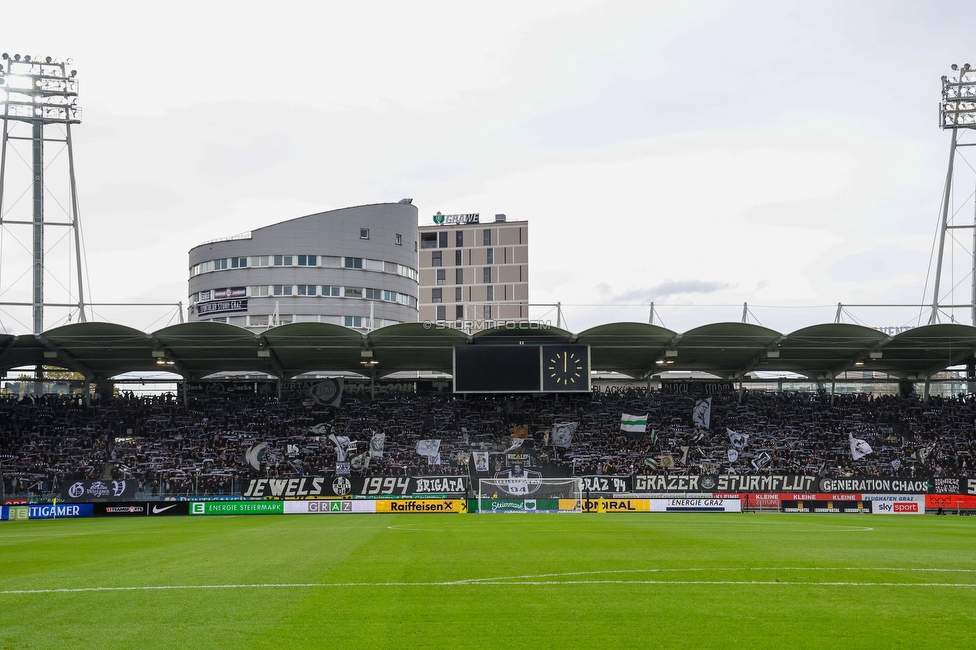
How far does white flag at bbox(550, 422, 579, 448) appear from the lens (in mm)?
55375

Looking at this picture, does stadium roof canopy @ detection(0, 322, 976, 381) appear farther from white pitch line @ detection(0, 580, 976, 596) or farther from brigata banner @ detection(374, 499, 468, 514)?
white pitch line @ detection(0, 580, 976, 596)

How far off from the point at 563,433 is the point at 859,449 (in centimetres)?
1854

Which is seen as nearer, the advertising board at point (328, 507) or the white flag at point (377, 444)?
the advertising board at point (328, 507)

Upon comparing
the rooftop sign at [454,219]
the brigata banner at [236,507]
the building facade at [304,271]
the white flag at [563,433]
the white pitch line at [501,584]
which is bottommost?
the brigata banner at [236,507]

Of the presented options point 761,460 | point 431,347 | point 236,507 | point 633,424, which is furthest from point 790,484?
point 236,507

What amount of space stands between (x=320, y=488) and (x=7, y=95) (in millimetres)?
33516

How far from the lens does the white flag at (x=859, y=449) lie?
53375 mm

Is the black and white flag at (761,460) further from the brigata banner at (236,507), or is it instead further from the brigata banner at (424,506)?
the brigata banner at (236,507)

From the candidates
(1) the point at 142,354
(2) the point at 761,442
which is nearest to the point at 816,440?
(2) the point at 761,442

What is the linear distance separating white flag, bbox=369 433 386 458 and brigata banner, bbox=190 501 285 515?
9.48m

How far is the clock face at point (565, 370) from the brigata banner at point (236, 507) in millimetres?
17384

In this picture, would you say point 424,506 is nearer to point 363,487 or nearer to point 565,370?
point 363,487

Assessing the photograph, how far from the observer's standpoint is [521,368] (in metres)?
52.5

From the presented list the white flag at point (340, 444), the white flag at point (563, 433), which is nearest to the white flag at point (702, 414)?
the white flag at point (563, 433)
